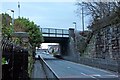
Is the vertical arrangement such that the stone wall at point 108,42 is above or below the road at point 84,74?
above

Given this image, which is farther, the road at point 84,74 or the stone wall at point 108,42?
the stone wall at point 108,42

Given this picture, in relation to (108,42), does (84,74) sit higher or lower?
lower

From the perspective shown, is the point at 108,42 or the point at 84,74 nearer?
the point at 84,74

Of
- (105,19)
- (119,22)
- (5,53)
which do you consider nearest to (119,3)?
(119,22)

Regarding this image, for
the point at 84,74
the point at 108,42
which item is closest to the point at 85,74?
the point at 84,74

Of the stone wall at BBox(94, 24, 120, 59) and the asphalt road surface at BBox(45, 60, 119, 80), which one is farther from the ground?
the stone wall at BBox(94, 24, 120, 59)

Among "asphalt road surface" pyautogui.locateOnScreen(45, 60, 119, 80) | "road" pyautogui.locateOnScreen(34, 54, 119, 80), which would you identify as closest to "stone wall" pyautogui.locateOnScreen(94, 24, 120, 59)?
"road" pyautogui.locateOnScreen(34, 54, 119, 80)

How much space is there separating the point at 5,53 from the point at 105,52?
5800 centimetres

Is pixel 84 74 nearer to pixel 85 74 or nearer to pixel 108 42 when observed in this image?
pixel 85 74

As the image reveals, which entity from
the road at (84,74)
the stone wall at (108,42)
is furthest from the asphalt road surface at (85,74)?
the stone wall at (108,42)

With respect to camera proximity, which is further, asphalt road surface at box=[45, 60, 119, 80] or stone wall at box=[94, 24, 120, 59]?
stone wall at box=[94, 24, 120, 59]

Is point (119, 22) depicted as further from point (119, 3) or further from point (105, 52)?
point (105, 52)

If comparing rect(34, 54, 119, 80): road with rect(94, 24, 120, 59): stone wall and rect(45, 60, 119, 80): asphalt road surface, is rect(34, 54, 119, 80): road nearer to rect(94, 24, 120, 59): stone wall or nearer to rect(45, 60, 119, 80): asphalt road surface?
rect(45, 60, 119, 80): asphalt road surface

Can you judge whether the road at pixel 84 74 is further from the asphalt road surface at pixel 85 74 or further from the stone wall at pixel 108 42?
the stone wall at pixel 108 42
